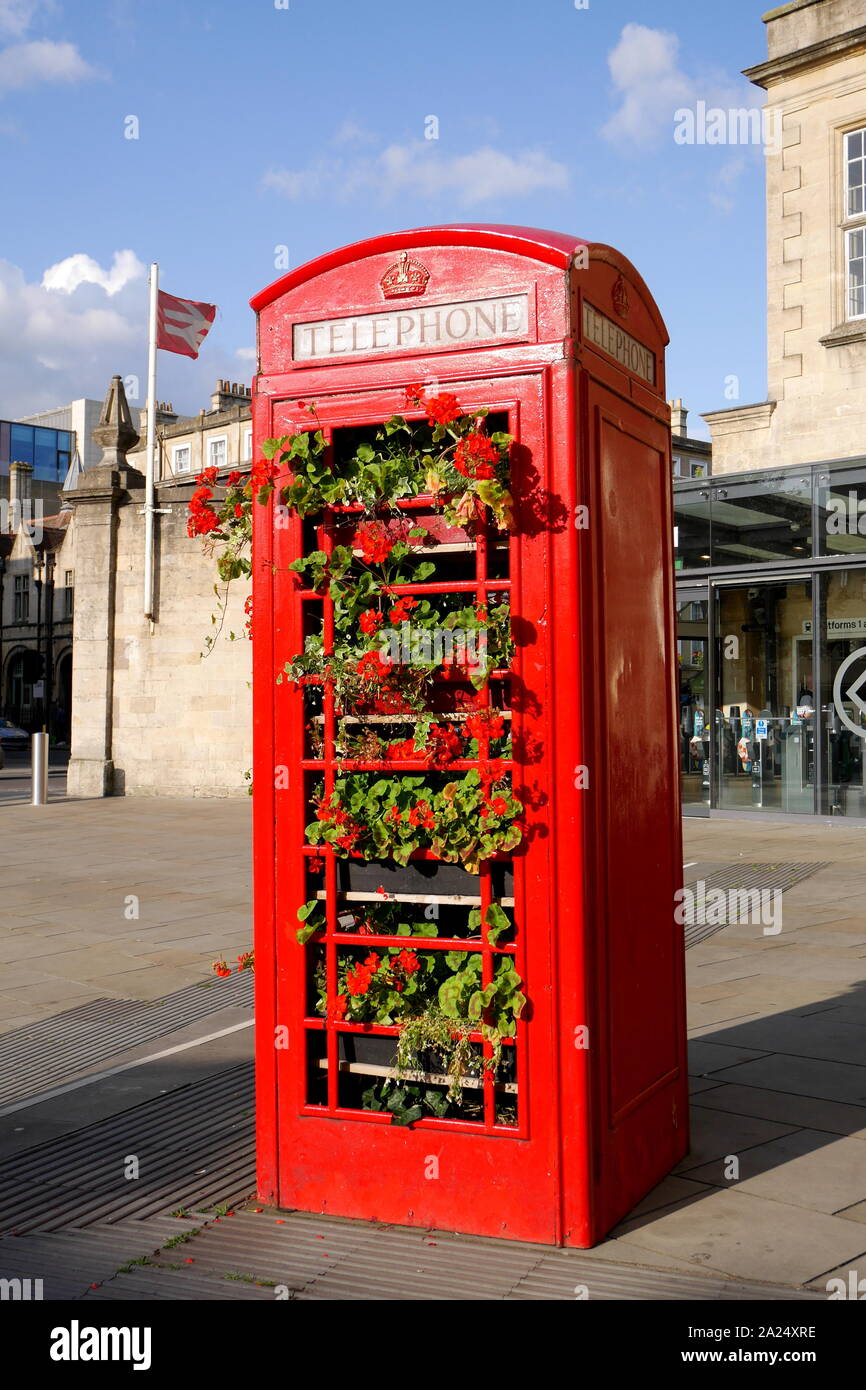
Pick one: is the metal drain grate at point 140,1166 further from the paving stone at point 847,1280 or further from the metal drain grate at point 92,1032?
the paving stone at point 847,1280

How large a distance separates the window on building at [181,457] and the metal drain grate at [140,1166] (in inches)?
1954

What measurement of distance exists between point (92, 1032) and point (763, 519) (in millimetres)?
12801

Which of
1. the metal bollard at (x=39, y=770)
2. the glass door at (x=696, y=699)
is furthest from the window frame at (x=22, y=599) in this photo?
the glass door at (x=696, y=699)

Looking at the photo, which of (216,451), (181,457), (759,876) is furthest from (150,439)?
(181,457)

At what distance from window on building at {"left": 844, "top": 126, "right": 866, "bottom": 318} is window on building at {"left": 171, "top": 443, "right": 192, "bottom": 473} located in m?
39.6

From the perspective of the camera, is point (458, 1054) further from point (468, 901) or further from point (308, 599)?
point (308, 599)

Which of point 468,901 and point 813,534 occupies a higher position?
point 813,534

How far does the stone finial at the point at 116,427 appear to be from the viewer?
2209 centimetres

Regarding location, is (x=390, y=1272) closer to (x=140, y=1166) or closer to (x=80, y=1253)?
(x=80, y=1253)

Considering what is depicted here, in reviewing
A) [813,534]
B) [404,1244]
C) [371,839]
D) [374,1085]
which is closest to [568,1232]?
[404,1244]

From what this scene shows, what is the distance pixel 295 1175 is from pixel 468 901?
3.61 ft

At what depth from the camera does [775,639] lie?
55.3ft
